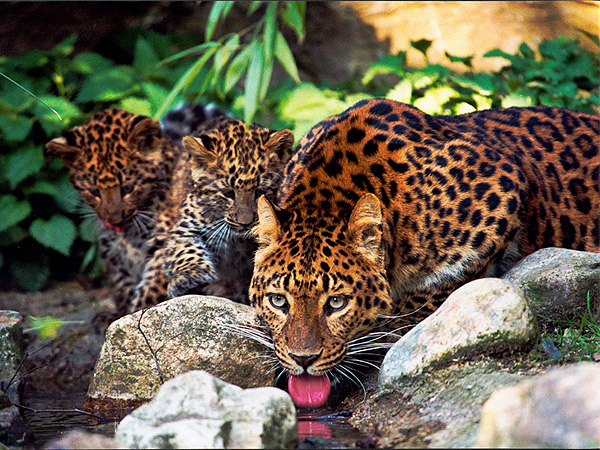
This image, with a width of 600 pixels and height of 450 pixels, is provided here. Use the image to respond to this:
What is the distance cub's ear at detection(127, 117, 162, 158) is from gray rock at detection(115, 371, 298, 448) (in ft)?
12.3

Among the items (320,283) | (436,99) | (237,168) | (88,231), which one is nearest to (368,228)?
(320,283)

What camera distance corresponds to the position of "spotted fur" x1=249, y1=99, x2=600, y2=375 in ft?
16.1

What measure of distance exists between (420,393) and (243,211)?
243 cm

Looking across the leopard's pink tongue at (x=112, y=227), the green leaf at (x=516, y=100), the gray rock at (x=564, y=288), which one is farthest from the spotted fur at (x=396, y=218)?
the leopard's pink tongue at (x=112, y=227)

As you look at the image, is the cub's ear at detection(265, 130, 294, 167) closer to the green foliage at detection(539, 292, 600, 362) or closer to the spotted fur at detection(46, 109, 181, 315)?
the spotted fur at detection(46, 109, 181, 315)

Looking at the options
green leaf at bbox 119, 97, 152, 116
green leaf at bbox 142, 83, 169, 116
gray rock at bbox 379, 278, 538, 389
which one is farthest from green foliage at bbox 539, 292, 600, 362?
green leaf at bbox 119, 97, 152, 116

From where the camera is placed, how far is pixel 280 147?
661 centimetres

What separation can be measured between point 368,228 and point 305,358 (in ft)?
3.22

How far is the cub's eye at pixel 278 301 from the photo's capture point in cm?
500

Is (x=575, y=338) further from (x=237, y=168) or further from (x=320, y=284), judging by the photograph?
(x=237, y=168)

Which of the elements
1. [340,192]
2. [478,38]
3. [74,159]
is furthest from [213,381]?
[478,38]

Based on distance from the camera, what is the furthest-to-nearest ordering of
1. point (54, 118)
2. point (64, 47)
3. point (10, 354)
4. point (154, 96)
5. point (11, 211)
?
point (64, 47) < point (11, 211) < point (54, 118) < point (154, 96) < point (10, 354)

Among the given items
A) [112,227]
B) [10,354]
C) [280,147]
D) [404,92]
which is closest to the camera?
[10,354]

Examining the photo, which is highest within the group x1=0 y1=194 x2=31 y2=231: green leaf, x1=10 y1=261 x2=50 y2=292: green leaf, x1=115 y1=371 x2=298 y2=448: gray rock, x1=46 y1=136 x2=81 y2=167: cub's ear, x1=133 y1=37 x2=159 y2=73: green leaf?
x1=115 y1=371 x2=298 y2=448: gray rock
